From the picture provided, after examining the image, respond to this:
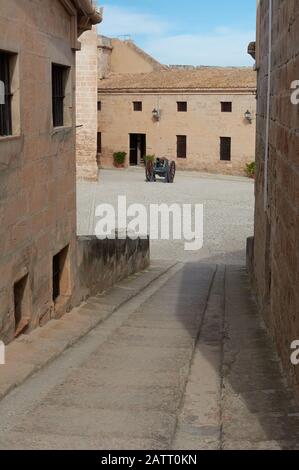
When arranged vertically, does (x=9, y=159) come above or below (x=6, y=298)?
above

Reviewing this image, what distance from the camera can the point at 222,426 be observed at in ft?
14.1

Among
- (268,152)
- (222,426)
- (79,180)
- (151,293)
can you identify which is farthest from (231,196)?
(222,426)

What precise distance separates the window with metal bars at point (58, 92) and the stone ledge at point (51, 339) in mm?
2530

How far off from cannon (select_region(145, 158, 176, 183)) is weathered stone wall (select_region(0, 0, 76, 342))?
23.4 metres

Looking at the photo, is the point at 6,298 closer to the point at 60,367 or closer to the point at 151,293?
the point at 60,367

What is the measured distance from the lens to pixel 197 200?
27.0 meters

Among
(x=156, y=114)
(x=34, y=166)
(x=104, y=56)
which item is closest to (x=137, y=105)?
(x=156, y=114)

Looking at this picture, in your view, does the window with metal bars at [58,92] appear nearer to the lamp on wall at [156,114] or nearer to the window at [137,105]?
the lamp on wall at [156,114]

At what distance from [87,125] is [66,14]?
78.8 ft

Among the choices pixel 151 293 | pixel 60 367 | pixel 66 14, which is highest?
pixel 66 14

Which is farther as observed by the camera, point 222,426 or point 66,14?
point 66,14

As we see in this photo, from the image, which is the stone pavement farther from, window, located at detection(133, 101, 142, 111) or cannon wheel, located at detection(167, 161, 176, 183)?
window, located at detection(133, 101, 142, 111)

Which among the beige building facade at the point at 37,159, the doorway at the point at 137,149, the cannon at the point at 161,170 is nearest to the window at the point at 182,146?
the doorway at the point at 137,149
